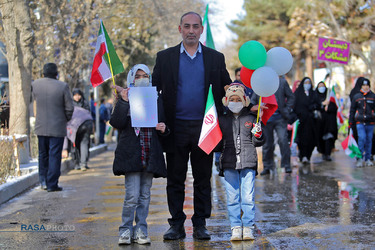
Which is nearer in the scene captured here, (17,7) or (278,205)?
(278,205)

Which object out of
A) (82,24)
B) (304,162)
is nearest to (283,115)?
(304,162)

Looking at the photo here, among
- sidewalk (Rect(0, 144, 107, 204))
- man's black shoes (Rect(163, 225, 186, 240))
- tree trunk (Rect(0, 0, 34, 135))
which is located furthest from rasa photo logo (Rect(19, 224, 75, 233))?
tree trunk (Rect(0, 0, 34, 135))

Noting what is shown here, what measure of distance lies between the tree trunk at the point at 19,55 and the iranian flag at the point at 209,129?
28.4 feet

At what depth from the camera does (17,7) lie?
573 inches

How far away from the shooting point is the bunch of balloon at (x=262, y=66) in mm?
6801

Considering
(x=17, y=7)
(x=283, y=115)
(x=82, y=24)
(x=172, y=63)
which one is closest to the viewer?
(x=172, y=63)

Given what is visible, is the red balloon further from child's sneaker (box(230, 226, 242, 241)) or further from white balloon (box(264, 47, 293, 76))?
child's sneaker (box(230, 226, 242, 241))

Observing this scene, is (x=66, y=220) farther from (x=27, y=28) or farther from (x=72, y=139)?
(x=27, y=28)

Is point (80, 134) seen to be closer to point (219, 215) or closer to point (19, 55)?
point (19, 55)

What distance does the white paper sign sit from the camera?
6.32 metres

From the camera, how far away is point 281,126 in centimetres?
1277

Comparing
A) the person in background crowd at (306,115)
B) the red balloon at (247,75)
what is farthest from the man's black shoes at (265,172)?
the red balloon at (247,75)

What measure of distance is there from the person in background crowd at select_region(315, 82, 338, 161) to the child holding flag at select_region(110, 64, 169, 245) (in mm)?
9838

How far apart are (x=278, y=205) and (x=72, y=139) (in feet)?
22.7
